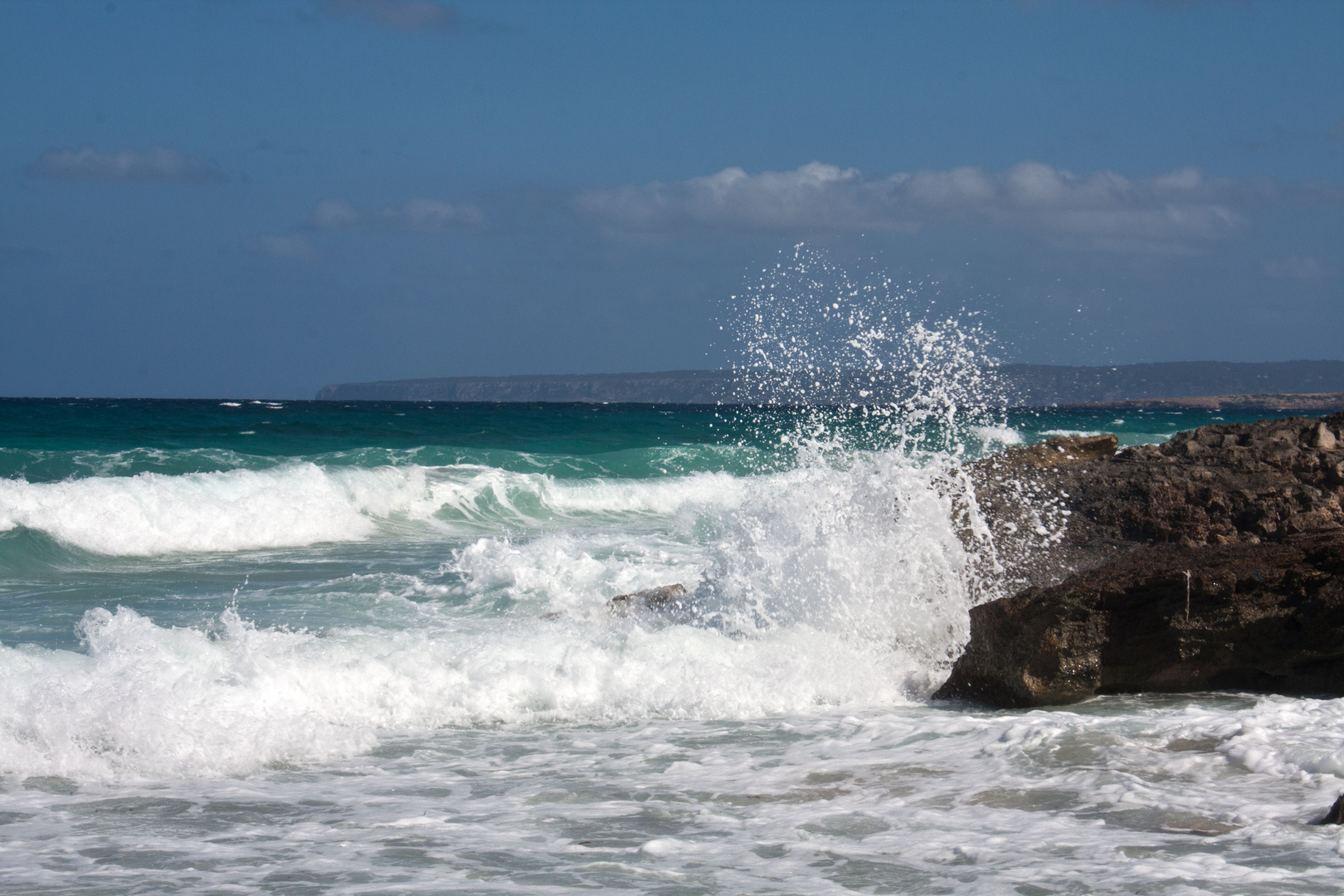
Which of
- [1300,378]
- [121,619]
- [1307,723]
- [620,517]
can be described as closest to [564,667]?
[121,619]

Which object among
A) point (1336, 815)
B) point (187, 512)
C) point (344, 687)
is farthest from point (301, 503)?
point (1336, 815)

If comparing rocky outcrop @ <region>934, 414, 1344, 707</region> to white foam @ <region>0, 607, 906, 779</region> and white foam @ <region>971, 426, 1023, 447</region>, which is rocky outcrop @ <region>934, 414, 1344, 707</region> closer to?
white foam @ <region>0, 607, 906, 779</region>

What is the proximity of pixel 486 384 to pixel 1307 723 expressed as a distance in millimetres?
105338

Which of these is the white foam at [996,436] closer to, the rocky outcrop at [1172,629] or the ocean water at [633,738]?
the ocean water at [633,738]

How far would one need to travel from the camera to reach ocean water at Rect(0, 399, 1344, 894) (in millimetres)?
3533

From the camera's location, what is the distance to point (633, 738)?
522cm

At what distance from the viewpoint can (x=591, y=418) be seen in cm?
4716

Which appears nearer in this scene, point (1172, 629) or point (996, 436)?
point (1172, 629)

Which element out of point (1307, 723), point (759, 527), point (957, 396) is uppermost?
point (957, 396)

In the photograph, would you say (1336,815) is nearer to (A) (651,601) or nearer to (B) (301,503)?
(A) (651,601)

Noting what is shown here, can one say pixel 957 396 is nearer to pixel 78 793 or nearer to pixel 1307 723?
pixel 1307 723

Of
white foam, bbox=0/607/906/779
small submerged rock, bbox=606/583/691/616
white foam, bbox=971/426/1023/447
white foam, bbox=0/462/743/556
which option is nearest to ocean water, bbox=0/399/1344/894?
white foam, bbox=0/607/906/779

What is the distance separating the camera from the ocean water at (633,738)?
353 cm

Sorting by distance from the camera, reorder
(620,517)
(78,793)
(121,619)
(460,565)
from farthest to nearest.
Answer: (620,517) < (460,565) < (121,619) < (78,793)
